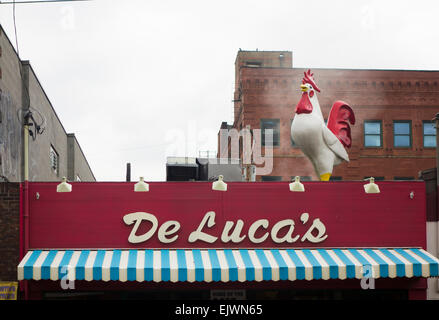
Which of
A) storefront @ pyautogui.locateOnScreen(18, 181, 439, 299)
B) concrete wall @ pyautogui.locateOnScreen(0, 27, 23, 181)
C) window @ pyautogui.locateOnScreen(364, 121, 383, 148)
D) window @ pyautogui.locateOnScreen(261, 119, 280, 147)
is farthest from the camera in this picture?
window @ pyautogui.locateOnScreen(364, 121, 383, 148)

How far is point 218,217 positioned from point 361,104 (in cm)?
2307

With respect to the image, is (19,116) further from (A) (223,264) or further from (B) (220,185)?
(A) (223,264)

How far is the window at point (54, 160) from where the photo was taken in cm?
2754

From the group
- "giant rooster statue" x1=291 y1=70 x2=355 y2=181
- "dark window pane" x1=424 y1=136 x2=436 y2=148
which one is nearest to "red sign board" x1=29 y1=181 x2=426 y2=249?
"giant rooster statue" x1=291 y1=70 x2=355 y2=181

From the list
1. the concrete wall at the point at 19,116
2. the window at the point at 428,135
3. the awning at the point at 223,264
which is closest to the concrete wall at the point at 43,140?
the concrete wall at the point at 19,116

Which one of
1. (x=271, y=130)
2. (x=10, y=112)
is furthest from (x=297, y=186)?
(x=271, y=130)

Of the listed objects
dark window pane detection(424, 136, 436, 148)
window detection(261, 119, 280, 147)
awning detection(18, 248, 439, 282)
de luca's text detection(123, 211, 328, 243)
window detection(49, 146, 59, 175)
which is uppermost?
window detection(261, 119, 280, 147)

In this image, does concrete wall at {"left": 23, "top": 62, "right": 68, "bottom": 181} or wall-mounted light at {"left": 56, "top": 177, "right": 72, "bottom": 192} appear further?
concrete wall at {"left": 23, "top": 62, "right": 68, "bottom": 181}

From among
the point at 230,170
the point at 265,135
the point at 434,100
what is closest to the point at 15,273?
the point at 230,170

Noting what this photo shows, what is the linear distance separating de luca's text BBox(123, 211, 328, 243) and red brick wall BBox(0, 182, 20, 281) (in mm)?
2376

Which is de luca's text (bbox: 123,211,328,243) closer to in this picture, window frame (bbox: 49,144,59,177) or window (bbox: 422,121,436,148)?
window frame (bbox: 49,144,59,177)

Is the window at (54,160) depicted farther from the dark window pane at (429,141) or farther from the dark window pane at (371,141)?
the dark window pane at (429,141)

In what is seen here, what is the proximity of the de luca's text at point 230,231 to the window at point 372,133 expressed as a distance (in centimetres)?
2240

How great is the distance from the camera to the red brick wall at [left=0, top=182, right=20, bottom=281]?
12984 millimetres
